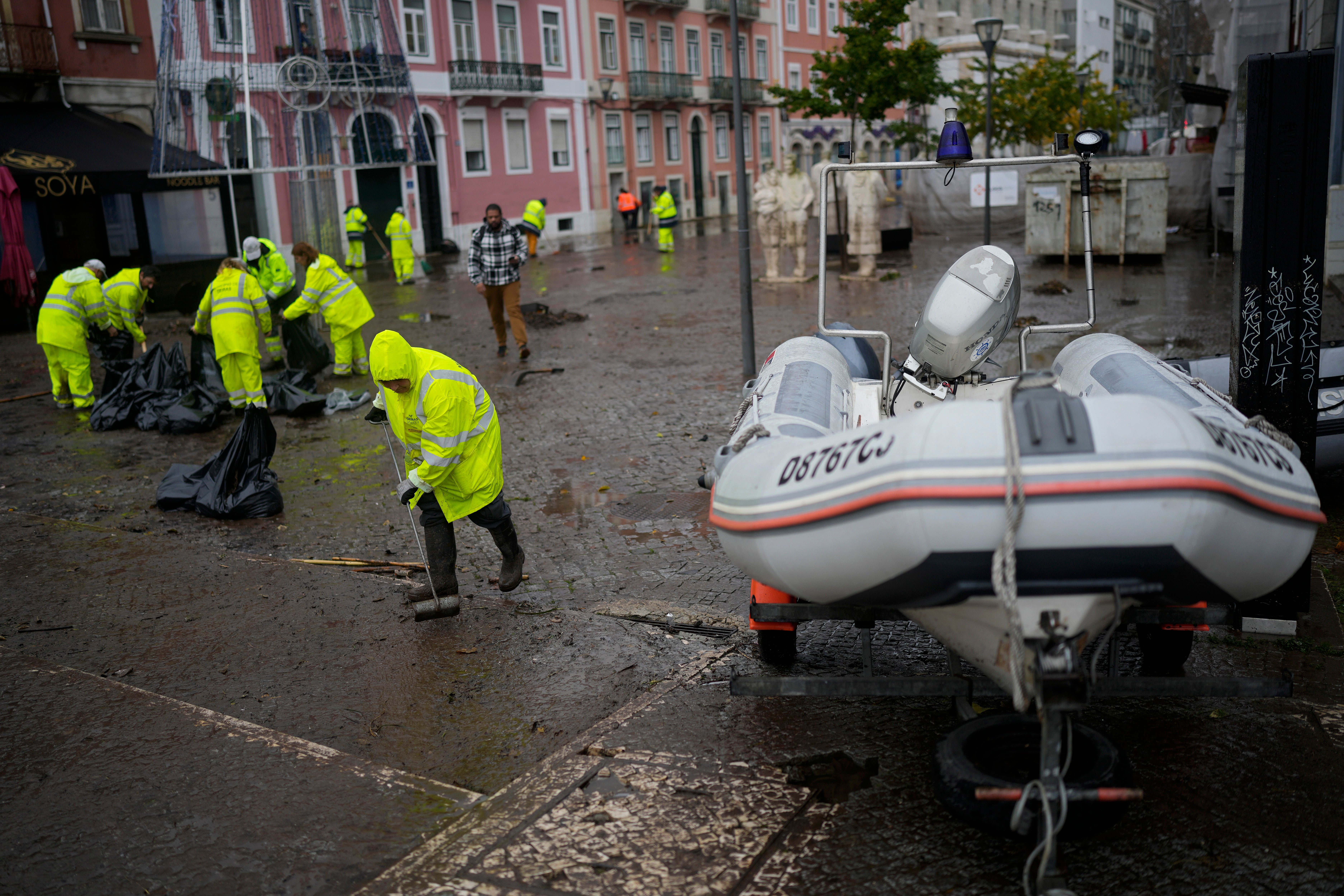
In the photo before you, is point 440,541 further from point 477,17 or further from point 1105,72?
point 1105,72

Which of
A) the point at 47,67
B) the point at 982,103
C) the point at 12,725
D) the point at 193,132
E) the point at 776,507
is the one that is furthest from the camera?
the point at 982,103

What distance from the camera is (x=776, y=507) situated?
10.8ft

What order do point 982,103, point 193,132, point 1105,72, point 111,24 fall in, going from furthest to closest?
point 1105,72 < point 982,103 < point 111,24 < point 193,132

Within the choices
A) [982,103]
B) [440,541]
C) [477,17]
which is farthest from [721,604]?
[477,17]

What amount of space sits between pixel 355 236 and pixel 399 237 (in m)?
3.92

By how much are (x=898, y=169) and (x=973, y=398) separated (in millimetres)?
1131

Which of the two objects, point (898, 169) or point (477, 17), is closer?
point (898, 169)

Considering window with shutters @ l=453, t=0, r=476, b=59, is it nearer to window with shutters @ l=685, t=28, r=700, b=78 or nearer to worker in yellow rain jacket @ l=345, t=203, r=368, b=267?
worker in yellow rain jacket @ l=345, t=203, r=368, b=267

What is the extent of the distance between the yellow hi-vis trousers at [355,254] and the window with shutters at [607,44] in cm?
1618

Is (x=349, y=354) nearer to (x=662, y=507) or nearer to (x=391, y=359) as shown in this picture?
(x=662, y=507)

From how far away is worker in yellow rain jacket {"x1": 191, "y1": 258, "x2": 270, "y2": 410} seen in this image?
9.46 meters

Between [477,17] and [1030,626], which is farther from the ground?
[477,17]

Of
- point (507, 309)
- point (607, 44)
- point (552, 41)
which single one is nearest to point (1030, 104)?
point (607, 44)

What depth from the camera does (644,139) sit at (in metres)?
41.7
